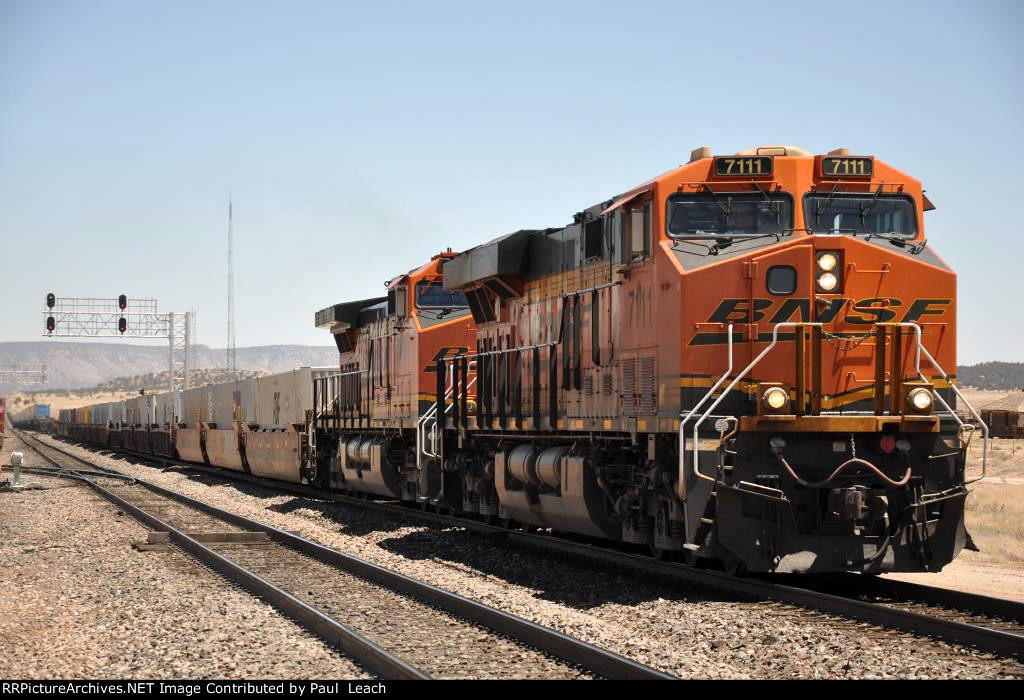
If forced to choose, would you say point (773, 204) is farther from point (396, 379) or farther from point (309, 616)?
point (396, 379)

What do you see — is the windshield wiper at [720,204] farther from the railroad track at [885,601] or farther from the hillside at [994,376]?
the hillside at [994,376]

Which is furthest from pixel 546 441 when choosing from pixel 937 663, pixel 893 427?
pixel 937 663

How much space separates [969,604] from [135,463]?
143 ft

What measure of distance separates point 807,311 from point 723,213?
1.27m

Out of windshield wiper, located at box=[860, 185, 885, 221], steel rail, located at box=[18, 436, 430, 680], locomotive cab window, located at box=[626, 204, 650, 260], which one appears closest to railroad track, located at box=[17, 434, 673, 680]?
steel rail, located at box=[18, 436, 430, 680]

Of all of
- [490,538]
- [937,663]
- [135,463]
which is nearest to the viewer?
[937,663]

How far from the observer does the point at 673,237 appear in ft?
36.4

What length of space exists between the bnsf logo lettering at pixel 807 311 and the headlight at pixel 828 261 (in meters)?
0.30

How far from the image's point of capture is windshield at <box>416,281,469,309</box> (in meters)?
20.7

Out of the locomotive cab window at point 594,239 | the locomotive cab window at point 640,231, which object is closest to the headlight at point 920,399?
the locomotive cab window at point 640,231

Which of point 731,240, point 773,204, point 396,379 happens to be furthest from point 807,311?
point 396,379

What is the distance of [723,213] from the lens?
1112 cm

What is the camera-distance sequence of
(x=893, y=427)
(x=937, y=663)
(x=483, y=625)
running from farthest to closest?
1. (x=893, y=427)
2. (x=483, y=625)
3. (x=937, y=663)
